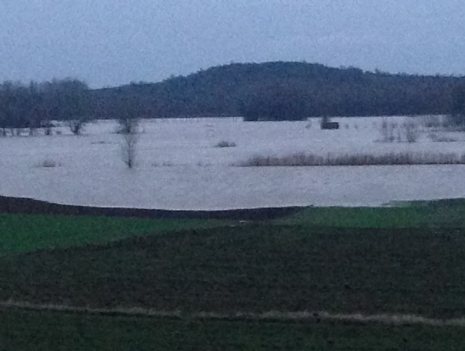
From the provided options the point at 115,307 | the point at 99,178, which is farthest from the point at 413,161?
the point at 115,307

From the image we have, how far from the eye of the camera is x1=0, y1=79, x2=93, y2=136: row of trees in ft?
257

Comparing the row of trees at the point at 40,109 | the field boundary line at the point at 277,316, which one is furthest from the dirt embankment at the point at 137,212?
the row of trees at the point at 40,109

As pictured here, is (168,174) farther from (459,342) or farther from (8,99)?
(8,99)

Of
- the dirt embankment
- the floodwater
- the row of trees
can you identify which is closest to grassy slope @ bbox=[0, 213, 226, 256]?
the dirt embankment

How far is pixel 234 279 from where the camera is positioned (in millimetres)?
13328

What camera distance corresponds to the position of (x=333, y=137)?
231 feet

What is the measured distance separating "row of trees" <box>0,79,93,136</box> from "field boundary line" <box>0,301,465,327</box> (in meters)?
66.6

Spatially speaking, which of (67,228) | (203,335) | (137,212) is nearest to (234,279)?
(203,335)

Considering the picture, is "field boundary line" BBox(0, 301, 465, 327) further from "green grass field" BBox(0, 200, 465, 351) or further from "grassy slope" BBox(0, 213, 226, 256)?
"grassy slope" BBox(0, 213, 226, 256)

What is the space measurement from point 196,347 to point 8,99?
230 feet

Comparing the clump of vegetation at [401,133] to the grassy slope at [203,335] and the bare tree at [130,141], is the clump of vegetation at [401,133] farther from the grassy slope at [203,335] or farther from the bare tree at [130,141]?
the grassy slope at [203,335]

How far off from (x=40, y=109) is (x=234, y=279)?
235 ft

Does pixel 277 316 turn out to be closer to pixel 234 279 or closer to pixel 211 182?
pixel 234 279

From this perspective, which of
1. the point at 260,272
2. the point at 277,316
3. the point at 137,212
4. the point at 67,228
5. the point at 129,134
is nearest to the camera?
the point at 277,316
